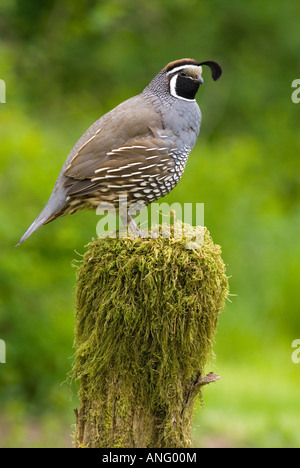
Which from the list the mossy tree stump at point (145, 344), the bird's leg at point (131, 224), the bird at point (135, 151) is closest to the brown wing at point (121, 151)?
the bird at point (135, 151)

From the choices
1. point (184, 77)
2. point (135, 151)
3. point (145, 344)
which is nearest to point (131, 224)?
point (135, 151)

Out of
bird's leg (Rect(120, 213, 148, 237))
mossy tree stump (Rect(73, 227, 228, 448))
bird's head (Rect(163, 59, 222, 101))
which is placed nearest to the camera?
mossy tree stump (Rect(73, 227, 228, 448))

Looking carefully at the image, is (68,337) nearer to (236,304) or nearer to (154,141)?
(236,304)

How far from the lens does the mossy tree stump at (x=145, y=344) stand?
4.33m

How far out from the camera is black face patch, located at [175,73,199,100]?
575cm

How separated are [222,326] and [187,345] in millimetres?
5793

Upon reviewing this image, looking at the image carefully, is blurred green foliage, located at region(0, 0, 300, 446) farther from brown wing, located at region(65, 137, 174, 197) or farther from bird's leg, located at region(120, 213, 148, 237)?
brown wing, located at region(65, 137, 174, 197)

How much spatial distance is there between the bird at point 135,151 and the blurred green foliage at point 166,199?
3.17 meters

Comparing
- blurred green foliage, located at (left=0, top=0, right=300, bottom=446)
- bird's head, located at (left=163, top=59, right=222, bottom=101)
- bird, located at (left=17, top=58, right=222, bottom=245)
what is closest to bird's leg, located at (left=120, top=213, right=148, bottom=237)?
bird, located at (left=17, top=58, right=222, bottom=245)

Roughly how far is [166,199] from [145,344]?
22.1 feet

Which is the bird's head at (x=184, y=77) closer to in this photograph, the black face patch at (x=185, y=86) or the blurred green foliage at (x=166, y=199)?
the black face patch at (x=185, y=86)

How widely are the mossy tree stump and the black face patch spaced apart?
1631 millimetres

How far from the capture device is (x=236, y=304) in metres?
10.4

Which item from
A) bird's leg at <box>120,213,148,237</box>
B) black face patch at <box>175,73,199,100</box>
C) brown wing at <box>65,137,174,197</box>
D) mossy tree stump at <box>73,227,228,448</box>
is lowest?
mossy tree stump at <box>73,227,228,448</box>
